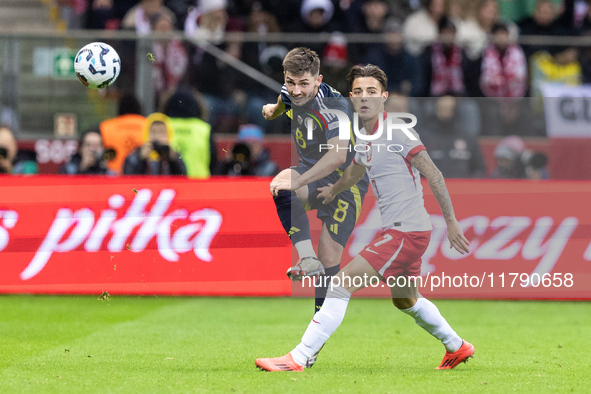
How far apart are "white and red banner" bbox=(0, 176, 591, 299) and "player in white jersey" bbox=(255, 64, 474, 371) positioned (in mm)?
3919

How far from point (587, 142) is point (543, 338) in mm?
3867

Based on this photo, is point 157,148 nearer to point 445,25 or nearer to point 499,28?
point 445,25

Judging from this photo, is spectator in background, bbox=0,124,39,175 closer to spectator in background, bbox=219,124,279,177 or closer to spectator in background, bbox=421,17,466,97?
spectator in background, bbox=219,124,279,177

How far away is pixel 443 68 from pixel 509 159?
2.12m

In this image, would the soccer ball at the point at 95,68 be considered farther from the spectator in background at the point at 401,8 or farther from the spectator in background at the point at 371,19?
the spectator in background at the point at 401,8

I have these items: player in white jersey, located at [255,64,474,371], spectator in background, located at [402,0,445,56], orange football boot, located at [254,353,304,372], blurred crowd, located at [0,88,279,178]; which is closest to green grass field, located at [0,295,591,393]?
orange football boot, located at [254,353,304,372]

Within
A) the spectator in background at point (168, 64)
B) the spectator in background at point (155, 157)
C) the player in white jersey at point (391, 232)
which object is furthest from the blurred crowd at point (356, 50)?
the player in white jersey at point (391, 232)

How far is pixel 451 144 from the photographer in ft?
35.1

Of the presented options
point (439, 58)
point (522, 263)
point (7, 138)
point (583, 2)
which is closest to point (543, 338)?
point (522, 263)

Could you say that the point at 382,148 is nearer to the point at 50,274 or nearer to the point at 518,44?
the point at 50,274

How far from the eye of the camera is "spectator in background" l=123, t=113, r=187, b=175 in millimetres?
10883

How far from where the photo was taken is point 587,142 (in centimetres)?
1101

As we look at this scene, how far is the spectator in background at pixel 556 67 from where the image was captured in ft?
40.3

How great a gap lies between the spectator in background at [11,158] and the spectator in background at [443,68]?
5.49m
